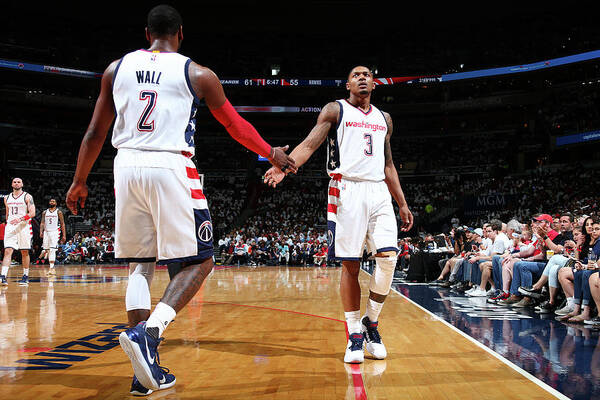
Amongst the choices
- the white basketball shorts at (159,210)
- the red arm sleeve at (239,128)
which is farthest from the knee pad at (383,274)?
the white basketball shorts at (159,210)

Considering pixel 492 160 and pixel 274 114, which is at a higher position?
pixel 274 114

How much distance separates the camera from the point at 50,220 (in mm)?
10984

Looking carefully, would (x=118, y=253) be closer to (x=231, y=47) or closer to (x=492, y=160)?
(x=492, y=160)

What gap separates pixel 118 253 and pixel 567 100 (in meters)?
30.1

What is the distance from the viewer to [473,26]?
105 feet

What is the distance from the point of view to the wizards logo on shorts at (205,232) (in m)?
2.42

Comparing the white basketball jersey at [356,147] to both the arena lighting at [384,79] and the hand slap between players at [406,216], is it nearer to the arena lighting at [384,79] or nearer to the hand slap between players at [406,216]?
the hand slap between players at [406,216]

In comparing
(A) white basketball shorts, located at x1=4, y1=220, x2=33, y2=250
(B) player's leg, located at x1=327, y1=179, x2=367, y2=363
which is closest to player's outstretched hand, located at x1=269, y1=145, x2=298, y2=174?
(B) player's leg, located at x1=327, y1=179, x2=367, y2=363

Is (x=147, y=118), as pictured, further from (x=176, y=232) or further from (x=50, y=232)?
(x=50, y=232)

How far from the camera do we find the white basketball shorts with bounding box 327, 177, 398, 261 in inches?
130

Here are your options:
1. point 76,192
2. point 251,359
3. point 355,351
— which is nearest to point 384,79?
point 355,351

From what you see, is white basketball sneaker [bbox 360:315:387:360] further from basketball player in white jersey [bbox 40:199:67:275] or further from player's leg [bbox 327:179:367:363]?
basketball player in white jersey [bbox 40:199:67:275]

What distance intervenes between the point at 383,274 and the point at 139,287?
5.59 feet

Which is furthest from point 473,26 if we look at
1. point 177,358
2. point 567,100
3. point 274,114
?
point 177,358
